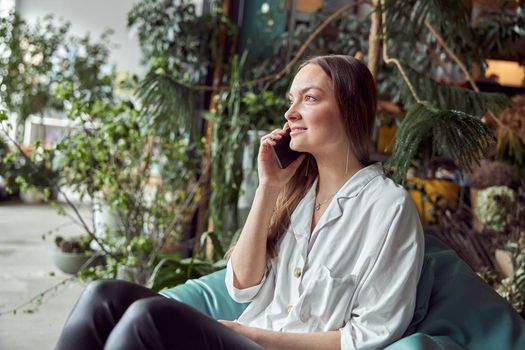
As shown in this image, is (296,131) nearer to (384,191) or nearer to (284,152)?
(284,152)

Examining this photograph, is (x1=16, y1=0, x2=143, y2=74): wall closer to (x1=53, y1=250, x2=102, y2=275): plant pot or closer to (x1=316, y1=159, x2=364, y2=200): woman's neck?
(x1=53, y1=250, x2=102, y2=275): plant pot

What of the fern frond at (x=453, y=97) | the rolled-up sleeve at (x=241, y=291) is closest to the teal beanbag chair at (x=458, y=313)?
the rolled-up sleeve at (x=241, y=291)

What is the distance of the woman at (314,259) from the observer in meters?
1.55

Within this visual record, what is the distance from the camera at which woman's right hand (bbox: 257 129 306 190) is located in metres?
2.05

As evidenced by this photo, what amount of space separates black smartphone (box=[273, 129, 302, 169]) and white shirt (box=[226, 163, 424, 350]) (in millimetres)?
103

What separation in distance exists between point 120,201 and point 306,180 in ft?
5.70

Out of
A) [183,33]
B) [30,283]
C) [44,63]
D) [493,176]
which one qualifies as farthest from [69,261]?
[44,63]

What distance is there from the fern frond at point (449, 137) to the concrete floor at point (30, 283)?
1.80 metres

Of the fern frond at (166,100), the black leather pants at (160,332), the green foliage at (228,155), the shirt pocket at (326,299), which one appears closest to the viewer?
the black leather pants at (160,332)

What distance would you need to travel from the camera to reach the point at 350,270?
6.08 ft

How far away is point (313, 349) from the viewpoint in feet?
5.73

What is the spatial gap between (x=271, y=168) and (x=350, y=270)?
0.38m

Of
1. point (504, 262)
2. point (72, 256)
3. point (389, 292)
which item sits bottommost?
point (72, 256)

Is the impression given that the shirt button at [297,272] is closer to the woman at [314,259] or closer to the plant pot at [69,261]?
the woman at [314,259]
